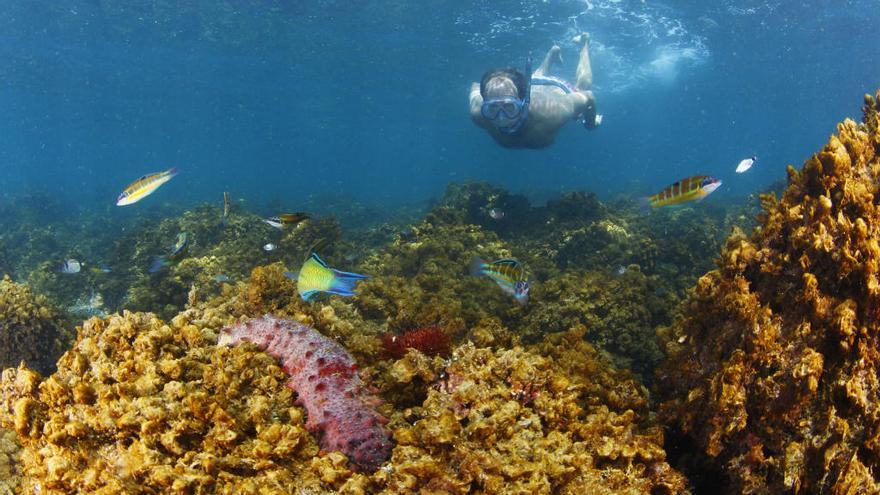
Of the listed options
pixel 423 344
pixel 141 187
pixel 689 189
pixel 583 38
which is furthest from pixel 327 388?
pixel 583 38

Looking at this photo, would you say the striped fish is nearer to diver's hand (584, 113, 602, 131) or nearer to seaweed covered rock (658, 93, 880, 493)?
seaweed covered rock (658, 93, 880, 493)

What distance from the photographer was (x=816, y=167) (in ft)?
9.33

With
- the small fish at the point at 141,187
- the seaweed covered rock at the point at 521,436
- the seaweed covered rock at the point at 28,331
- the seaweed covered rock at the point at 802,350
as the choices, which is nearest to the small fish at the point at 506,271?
the seaweed covered rock at the point at 521,436

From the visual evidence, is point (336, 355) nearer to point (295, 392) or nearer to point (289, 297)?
point (295, 392)

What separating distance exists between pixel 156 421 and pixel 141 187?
143 inches

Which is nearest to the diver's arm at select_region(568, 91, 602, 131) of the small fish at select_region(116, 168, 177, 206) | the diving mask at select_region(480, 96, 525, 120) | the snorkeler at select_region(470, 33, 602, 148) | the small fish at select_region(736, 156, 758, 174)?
the snorkeler at select_region(470, 33, 602, 148)

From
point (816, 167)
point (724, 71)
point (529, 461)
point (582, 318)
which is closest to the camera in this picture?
point (529, 461)

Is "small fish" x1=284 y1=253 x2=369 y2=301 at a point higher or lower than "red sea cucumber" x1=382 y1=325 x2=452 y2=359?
higher

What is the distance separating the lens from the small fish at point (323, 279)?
105 inches

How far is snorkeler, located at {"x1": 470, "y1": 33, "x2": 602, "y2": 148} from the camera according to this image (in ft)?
38.2

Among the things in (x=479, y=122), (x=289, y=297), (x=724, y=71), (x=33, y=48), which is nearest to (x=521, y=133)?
(x=479, y=122)

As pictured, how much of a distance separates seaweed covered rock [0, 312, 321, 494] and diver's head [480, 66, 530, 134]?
1010 centimetres

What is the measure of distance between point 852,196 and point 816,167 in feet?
1.25

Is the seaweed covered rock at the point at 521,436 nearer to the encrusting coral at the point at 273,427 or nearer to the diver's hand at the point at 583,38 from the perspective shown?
the encrusting coral at the point at 273,427
